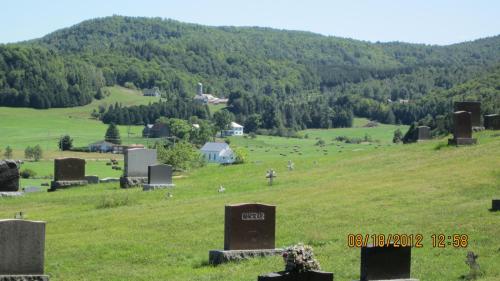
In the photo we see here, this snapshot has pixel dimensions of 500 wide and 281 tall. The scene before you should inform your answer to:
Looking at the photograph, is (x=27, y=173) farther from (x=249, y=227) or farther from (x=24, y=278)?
(x=24, y=278)

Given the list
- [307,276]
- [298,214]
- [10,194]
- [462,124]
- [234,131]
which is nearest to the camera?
[307,276]

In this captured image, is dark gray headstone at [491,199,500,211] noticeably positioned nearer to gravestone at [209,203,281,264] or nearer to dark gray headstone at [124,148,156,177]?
gravestone at [209,203,281,264]

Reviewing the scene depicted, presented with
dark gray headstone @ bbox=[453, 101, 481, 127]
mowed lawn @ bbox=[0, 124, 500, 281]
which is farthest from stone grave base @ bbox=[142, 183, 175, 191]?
dark gray headstone @ bbox=[453, 101, 481, 127]

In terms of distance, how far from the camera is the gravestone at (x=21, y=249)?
59.5ft

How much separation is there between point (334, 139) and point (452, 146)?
13192 cm

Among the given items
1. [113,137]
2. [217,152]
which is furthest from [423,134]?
[113,137]

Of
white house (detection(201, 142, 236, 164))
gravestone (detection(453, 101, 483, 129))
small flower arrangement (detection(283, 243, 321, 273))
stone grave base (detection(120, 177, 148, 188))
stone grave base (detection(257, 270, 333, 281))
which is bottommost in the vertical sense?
white house (detection(201, 142, 236, 164))

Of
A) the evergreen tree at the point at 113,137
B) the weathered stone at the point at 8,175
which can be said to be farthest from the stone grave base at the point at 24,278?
the evergreen tree at the point at 113,137

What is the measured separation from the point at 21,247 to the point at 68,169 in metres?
28.2

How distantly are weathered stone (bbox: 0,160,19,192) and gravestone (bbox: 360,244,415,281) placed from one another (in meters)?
28.9

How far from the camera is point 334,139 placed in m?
172

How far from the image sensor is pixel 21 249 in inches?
720

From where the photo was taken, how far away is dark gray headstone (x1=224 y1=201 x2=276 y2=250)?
20484mm

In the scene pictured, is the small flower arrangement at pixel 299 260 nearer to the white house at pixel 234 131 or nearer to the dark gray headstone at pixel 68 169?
the dark gray headstone at pixel 68 169
